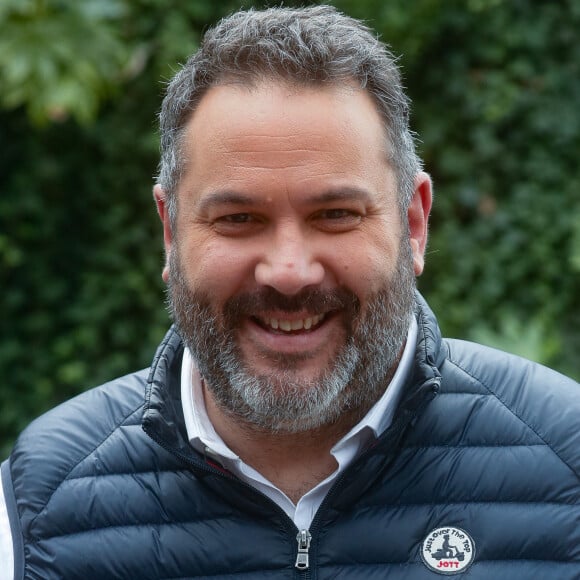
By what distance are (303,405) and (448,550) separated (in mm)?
395

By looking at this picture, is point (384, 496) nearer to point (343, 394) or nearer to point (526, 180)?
point (343, 394)

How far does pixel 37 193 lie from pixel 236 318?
13.2ft

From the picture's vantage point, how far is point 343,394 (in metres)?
2.02

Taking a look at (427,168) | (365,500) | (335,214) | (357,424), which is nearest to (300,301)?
(335,214)

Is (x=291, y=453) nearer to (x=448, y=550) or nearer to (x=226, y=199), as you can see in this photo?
(x=448, y=550)

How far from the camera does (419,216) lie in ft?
7.36

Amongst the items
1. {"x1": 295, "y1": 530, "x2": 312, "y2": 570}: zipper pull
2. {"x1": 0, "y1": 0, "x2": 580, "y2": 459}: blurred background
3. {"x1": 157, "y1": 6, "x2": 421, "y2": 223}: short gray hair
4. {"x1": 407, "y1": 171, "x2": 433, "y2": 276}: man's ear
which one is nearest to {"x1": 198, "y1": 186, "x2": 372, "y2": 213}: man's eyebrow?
{"x1": 157, "y1": 6, "x2": 421, "y2": 223}: short gray hair

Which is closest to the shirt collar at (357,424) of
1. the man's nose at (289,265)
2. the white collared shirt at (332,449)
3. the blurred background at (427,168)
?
the white collared shirt at (332,449)

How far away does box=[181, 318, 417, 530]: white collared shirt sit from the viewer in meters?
2.01

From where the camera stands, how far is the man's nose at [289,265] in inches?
75.0

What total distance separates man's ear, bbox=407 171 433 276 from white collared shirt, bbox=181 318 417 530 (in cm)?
18

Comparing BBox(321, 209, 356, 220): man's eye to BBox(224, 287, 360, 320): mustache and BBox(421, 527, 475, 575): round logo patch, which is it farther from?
BBox(421, 527, 475, 575): round logo patch

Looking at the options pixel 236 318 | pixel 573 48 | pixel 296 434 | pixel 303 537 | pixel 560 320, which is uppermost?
pixel 573 48

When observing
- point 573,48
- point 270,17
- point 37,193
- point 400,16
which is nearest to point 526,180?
point 573,48
